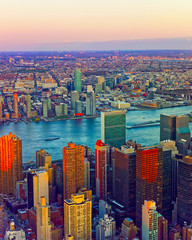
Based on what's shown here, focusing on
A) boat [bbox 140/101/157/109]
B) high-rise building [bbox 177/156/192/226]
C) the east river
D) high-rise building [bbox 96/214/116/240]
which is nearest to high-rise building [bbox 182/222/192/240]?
high-rise building [bbox 177/156/192/226]

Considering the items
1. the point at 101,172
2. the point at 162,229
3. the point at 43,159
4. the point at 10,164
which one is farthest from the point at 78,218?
the point at 43,159

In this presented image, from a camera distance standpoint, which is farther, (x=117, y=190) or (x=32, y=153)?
(x=32, y=153)

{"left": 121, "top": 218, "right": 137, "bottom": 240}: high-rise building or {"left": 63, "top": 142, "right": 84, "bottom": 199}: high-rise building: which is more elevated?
{"left": 63, "top": 142, "right": 84, "bottom": 199}: high-rise building

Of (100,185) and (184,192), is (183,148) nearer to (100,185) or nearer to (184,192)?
(100,185)

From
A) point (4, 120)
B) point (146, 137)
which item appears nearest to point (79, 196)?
point (146, 137)

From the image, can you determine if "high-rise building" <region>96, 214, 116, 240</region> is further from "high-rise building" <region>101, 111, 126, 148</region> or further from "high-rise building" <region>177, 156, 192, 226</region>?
"high-rise building" <region>101, 111, 126, 148</region>

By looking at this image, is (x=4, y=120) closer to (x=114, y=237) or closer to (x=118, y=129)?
(x=118, y=129)
